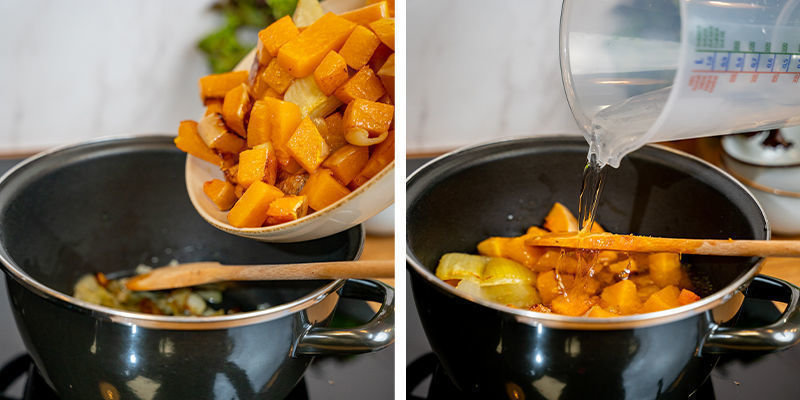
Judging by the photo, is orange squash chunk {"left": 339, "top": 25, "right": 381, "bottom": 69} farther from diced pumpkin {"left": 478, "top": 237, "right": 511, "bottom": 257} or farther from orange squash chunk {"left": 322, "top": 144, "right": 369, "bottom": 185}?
diced pumpkin {"left": 478, "top": 237, "right": 511, "bottom": 257}

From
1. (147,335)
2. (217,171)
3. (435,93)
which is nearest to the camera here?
(147,335)

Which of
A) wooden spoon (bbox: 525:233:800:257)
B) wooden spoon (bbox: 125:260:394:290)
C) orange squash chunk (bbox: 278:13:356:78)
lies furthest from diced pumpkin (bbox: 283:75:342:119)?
wooden spoon (bbox: 525:233:800:257)

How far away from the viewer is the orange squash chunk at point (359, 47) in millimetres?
445

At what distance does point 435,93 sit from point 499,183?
12 centimetres

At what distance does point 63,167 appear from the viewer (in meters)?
0.64

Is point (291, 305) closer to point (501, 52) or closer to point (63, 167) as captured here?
point (63, 167)

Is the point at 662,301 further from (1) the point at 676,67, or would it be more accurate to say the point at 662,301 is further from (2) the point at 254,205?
(2) the point at 254,205

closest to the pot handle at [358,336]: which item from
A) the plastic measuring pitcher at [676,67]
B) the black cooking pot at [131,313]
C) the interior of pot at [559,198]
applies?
the black cooking pot at [131,313]

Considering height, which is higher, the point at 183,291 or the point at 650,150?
the point at 650,150

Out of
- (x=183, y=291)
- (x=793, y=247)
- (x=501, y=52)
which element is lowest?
(x=183, y=291)

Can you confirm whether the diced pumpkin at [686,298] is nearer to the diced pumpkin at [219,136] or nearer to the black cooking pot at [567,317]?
the black cooking pot at [567,317]

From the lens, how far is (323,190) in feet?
1.54

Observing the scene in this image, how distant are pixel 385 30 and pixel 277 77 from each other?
10 centimetres

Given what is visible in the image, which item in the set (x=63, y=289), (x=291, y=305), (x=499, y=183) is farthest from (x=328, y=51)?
(x=63, y=289)
